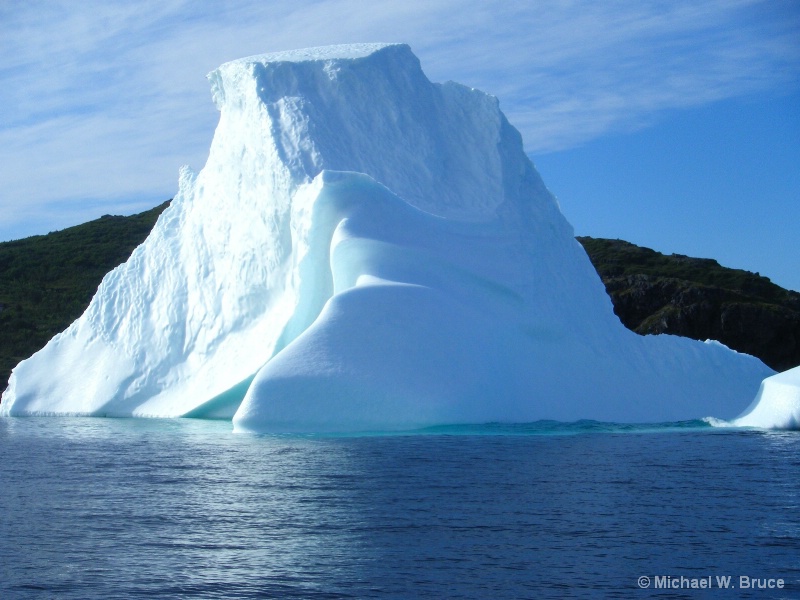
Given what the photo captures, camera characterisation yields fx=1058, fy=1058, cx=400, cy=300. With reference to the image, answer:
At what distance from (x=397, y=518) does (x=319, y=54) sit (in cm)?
1410

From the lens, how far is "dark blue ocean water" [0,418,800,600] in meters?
7.43

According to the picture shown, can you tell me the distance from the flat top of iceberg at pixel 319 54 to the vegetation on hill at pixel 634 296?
55.2 feet

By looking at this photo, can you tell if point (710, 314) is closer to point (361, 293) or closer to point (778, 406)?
point (778, 406)

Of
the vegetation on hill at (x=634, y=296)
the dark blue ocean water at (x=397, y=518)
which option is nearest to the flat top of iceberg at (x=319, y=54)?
the dark blue ocean water at (x=397, y=518)

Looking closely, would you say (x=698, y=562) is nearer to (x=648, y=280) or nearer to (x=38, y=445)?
(x=38, y=445)

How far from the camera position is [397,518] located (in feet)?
30.7

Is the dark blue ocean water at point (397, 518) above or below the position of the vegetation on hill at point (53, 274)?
below

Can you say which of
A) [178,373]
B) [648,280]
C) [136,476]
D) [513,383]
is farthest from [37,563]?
[648,280]

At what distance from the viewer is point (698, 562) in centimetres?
781

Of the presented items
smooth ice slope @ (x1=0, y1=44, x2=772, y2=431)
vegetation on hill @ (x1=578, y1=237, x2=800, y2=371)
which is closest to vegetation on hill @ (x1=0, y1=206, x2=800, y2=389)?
vegetation on hill @ (x1=578, y1=237, x2=800, y2=371)

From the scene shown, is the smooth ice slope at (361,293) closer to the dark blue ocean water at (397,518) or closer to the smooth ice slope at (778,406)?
the smooth ice slope at (778,406)

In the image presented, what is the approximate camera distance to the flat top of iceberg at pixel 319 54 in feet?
69.1

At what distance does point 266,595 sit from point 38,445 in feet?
32.5

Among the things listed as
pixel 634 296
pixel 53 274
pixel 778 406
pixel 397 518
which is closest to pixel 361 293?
pixel 778 406
